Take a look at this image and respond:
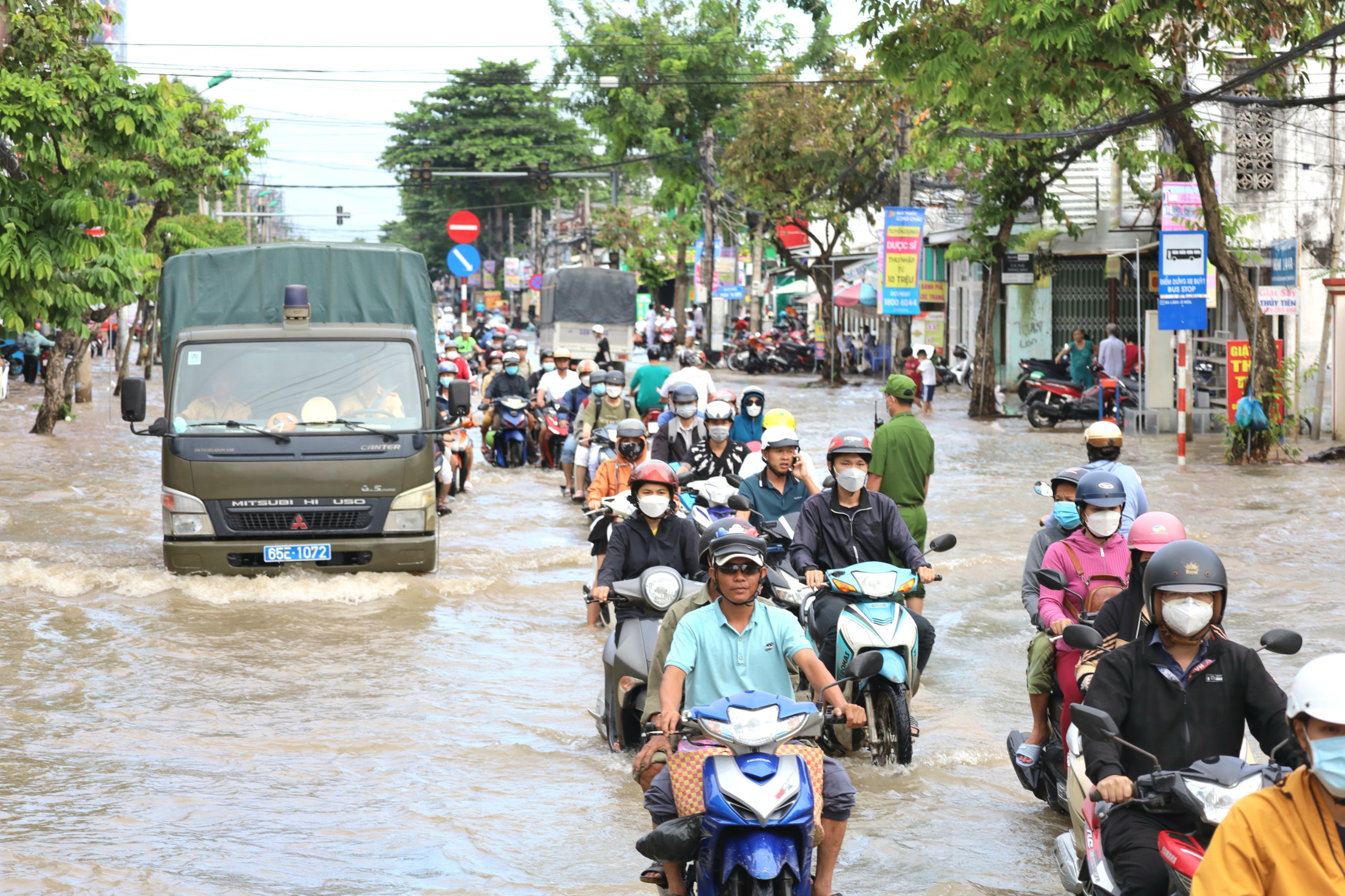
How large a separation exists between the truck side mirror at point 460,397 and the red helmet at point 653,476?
408 cm

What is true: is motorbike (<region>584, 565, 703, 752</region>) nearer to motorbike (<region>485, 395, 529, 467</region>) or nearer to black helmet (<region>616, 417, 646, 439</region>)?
black helmet (<region>616, 417, 646, 439</region>)

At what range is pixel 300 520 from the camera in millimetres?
11055

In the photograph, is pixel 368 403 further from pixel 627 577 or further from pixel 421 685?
pixel 627 577

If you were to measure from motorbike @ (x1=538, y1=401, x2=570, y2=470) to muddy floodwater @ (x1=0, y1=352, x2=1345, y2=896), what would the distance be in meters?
2.96

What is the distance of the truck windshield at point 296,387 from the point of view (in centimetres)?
1116

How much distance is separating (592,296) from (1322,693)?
1240 inches

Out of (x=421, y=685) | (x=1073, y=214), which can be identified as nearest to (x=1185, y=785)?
(x=421, y=685)

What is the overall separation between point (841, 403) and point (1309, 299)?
1154cm

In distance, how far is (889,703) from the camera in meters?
6.97

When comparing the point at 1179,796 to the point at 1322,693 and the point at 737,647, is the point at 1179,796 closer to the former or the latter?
the point at 1322,693

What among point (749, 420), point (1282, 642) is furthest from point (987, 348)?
point (1282, 642)

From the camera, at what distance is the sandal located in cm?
634

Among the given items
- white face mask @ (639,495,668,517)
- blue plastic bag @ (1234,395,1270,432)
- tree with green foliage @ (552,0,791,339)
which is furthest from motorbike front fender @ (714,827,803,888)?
tree with green foliage @ (552,0,791,339)

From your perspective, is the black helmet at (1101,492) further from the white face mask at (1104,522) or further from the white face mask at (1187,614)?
the white face mask at (1187,614)
